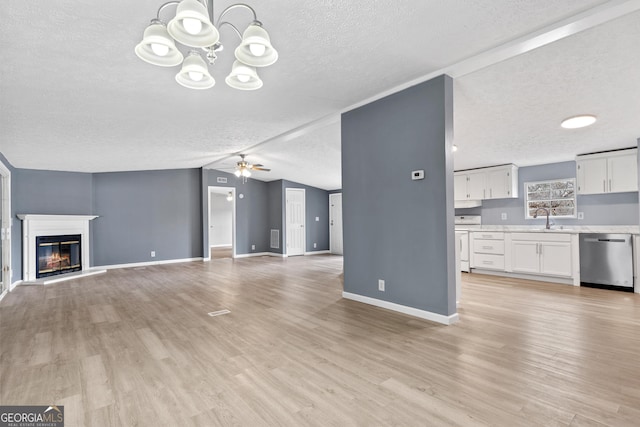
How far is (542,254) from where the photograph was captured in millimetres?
5172

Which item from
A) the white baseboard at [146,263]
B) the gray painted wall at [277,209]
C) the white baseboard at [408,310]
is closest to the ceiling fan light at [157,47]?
the white baseboard at [408,310]

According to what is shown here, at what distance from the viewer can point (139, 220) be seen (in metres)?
7.83

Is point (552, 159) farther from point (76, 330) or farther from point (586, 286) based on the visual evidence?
point (76, 330)

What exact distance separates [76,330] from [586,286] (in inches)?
271

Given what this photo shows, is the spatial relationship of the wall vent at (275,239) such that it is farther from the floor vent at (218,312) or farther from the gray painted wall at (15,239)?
the floor vent at (218,312)

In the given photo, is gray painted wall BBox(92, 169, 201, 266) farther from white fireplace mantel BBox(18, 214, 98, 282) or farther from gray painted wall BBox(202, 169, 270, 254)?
gray painted wall BBox(202, 169, 270, 254)

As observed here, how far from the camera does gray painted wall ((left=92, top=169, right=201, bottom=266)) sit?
733cm

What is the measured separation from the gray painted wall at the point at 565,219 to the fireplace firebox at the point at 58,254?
8.46 metres

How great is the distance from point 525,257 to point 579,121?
238 cm

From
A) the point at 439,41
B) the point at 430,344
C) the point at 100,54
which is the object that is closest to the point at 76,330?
the point at 100,54

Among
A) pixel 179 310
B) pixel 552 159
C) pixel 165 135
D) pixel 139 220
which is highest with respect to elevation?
pixel 165 135

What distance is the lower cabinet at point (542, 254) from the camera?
16.3ft

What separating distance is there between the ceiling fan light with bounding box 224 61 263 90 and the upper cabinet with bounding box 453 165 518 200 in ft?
15.4

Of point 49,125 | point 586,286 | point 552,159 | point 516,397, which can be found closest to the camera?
point 516,397
